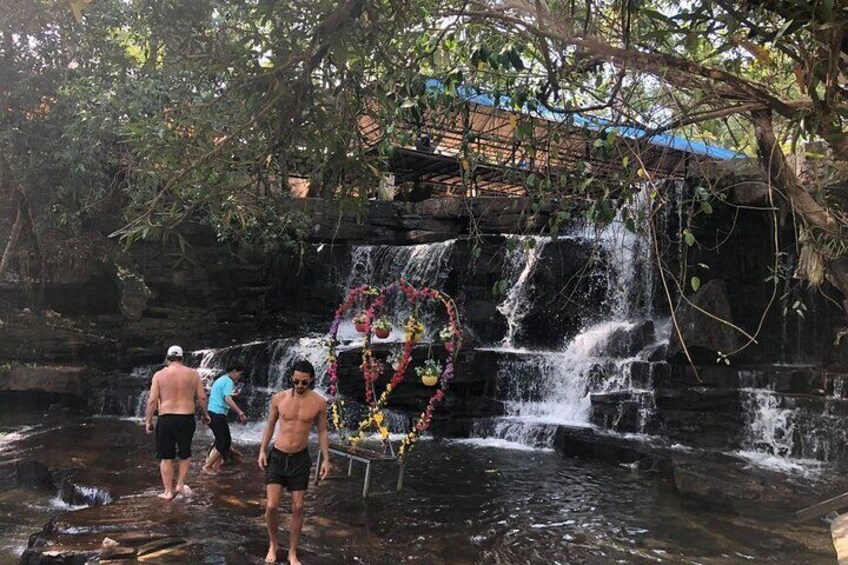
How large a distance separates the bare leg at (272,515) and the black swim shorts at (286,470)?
0.21 ft

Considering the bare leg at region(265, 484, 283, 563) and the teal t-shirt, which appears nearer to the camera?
the bare leg at region(265, 484, 283, 563)

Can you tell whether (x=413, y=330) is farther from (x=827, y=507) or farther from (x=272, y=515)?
(x=827, y=507)

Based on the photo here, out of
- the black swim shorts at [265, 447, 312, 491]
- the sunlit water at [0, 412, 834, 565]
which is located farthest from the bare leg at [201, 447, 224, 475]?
the black swim shorts at [265, 447, 312, 491]

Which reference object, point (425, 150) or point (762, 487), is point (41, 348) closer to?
point (425, 150)

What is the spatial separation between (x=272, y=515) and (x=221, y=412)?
10.6 ft

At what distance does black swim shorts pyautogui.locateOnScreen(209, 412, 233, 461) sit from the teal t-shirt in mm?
95

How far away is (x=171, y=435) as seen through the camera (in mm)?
7020

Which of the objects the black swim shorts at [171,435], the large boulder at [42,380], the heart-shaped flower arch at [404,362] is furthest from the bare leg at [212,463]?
the large boulder at [42,380]

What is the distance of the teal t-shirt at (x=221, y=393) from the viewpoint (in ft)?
27.1

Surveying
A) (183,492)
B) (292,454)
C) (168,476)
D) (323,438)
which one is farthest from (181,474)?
(292,454)

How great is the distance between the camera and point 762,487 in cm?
838

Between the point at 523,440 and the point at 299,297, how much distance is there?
10.4m

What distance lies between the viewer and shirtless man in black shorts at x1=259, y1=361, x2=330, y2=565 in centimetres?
540

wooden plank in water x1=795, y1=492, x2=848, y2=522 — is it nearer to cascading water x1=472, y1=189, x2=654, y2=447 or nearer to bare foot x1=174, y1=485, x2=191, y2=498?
bare foot x1=174, y1=485, x2=191, y2=498
